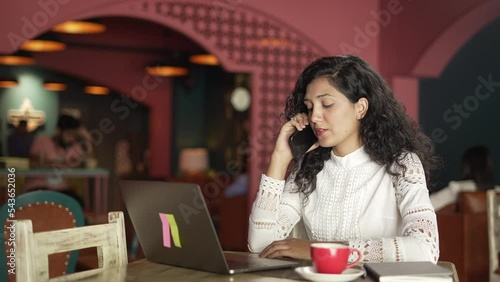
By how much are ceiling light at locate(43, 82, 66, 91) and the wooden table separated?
10.1 meters

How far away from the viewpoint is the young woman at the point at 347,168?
8.53 ft

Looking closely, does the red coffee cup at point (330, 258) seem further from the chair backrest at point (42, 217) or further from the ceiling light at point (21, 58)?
the ceiling light at point (21, 58)

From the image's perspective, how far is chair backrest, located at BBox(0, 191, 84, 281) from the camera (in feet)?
10.9

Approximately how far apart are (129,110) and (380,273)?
35.4 feet

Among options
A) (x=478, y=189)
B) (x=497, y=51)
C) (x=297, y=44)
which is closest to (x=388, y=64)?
(x=297, y=44)

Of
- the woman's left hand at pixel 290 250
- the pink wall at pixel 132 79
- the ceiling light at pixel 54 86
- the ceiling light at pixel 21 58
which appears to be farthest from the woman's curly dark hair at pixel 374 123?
the ceiling light at pixel 54 86

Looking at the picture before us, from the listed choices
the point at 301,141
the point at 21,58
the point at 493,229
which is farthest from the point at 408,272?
the point at 21,58

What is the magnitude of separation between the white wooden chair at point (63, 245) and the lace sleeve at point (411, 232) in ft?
2.51

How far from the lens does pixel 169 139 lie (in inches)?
462

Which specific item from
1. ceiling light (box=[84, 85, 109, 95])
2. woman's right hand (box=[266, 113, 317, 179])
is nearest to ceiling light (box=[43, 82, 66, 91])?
ceiling light (box=[84, 85, 109, 95])

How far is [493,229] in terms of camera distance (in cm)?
438

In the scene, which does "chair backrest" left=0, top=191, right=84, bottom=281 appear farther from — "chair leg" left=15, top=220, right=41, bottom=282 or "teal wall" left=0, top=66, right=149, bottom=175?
"teal wall" left=0, top=66, right=149, bottom=175

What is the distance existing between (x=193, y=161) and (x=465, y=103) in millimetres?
4127

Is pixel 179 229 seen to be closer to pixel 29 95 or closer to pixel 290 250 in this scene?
pixel 290 250
